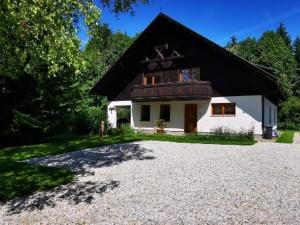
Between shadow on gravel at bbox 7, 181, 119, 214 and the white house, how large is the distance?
15666mm

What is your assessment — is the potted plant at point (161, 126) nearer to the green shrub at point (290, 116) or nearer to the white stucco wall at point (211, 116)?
the white stucco wall at point (211, 116)

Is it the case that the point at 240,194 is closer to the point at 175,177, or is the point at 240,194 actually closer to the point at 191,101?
the point at 175,177

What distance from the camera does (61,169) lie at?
35.0 ft

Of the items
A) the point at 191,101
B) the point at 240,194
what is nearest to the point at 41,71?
the point at 191,101

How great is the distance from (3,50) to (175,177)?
19.9 feet

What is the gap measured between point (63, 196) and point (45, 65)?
12.3m

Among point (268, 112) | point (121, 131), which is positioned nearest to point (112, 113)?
point (121, 131)

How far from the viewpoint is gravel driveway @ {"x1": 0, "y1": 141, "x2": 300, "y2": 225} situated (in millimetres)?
6008

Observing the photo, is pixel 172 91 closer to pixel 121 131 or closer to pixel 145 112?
pixel 145 112

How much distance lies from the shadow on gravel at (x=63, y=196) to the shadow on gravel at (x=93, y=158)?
67.7 inches

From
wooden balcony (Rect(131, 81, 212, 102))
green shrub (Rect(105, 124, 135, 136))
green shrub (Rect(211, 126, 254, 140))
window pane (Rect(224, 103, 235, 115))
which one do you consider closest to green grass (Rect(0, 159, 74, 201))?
green shrub (Rect(211, 126, 254, 140))

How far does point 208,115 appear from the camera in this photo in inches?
949

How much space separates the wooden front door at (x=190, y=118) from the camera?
2523 cm

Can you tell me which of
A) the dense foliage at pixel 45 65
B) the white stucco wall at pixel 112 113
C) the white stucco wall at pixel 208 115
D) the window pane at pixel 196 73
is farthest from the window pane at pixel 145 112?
the window pane at pixel 196 73
